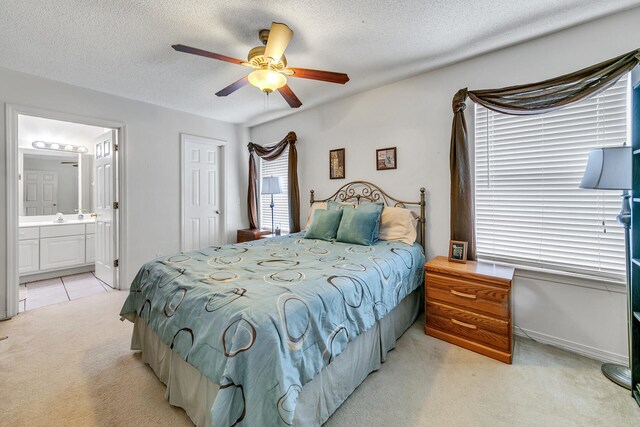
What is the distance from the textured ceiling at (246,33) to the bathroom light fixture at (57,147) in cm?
231

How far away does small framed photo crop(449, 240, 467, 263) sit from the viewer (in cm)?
239

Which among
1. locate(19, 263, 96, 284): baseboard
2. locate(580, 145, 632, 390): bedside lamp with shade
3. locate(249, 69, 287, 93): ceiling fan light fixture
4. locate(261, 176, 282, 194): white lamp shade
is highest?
locate(249, 69, 287, 93): ceiling fan light fixture

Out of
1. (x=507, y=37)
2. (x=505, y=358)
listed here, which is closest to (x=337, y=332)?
(x=505, y=358)

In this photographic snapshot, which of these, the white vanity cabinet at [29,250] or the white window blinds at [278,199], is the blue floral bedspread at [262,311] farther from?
the white vanity cabinet at [29,250]

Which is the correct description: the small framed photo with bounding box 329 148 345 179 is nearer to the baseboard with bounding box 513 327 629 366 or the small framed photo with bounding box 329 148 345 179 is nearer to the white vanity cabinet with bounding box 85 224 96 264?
the baseboard with bounding box 513 327 629 366

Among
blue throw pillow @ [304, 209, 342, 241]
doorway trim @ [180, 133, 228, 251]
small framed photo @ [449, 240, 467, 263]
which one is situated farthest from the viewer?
doorway trim @ [180, 133, 228, 251]

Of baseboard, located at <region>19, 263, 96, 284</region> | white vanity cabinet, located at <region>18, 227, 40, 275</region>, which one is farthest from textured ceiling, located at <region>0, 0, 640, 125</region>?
baseboard, located at <region>19, 263, 96, 284</region>

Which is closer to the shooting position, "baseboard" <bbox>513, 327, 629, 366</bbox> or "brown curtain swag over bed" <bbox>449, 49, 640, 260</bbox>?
"brown curtain swag over bed" <bbox>449, 49, 640, 260</bbox>

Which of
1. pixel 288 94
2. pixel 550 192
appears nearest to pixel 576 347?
pixel 550 192

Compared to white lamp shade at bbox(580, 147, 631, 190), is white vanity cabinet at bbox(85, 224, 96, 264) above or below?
below

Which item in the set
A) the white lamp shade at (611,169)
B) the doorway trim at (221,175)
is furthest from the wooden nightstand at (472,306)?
the doorway trim at (221,175)

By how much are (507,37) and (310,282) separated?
257 cm

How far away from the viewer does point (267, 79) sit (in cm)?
207

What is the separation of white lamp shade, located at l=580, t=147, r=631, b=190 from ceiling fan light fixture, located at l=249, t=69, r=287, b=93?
7.35 ft
